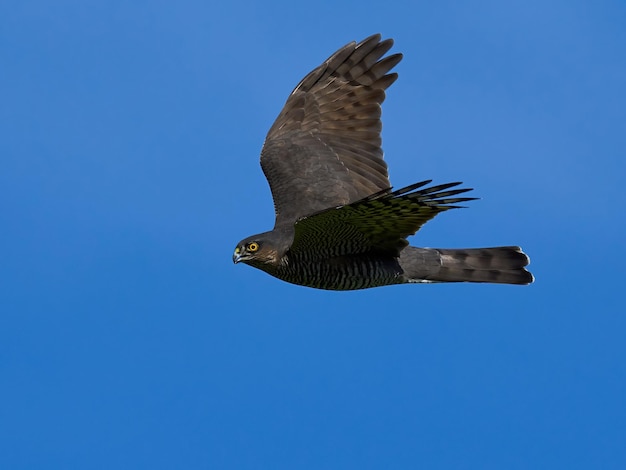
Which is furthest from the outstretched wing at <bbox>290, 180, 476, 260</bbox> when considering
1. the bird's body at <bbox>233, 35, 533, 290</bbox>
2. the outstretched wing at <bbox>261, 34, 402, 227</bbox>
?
the outstretched wing at <bbox>261, 34, 402, 227</bbox>

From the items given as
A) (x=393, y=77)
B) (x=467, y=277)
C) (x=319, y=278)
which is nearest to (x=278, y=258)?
(x=319, y=278)

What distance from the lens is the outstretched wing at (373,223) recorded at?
8.39 meters

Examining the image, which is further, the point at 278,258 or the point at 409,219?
the point at 278,258

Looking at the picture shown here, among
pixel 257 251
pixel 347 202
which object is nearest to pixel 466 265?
pixel 347 202

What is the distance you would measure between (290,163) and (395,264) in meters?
1.80

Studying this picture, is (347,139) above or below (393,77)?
below

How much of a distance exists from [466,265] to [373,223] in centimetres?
145

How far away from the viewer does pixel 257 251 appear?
9711 mm

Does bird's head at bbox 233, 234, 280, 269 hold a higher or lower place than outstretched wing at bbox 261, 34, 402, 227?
lower

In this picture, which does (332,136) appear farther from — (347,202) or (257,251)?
(257,251)

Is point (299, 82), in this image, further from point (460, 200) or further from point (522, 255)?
point (460, 200)

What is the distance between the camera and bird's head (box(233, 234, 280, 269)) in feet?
31.9

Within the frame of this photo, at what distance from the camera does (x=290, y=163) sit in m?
11.0

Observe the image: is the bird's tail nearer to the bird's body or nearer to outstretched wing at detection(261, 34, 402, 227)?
the bird's body
